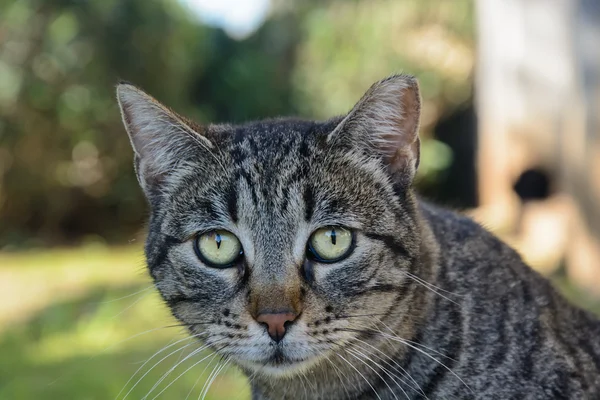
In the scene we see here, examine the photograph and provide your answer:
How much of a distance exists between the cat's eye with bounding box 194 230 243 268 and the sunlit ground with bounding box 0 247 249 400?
14.1 inches

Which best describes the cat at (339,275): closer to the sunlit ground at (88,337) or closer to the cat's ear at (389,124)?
the cat's ear at (389,124)

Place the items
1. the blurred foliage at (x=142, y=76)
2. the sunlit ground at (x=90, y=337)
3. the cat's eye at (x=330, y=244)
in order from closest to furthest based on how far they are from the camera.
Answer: the cat's eye at (x=330, y=244), the sunlit ground at (x=90, y=337), the blurred foliage at (x=142, y=76)

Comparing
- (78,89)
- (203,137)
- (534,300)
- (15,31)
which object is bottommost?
(534,300)

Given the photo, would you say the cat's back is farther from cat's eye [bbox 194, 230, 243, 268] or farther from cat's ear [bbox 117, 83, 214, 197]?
cat's ear [bbox 117, 83, 214, 197]

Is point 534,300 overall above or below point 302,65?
below

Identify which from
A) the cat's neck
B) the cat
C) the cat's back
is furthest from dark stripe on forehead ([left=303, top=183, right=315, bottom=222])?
the cat's back

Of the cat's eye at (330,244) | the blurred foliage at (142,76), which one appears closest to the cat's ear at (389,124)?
the cat's eye at (330,244)

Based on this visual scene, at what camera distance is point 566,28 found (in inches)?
223

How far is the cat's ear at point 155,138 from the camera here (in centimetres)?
210

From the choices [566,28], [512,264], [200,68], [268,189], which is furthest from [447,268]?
[200,68]

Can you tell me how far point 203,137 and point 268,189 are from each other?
1.06 ft

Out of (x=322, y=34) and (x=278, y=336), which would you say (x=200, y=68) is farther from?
(x=278, y=336)

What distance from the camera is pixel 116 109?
740 cm

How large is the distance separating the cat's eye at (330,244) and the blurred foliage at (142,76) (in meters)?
5.63
